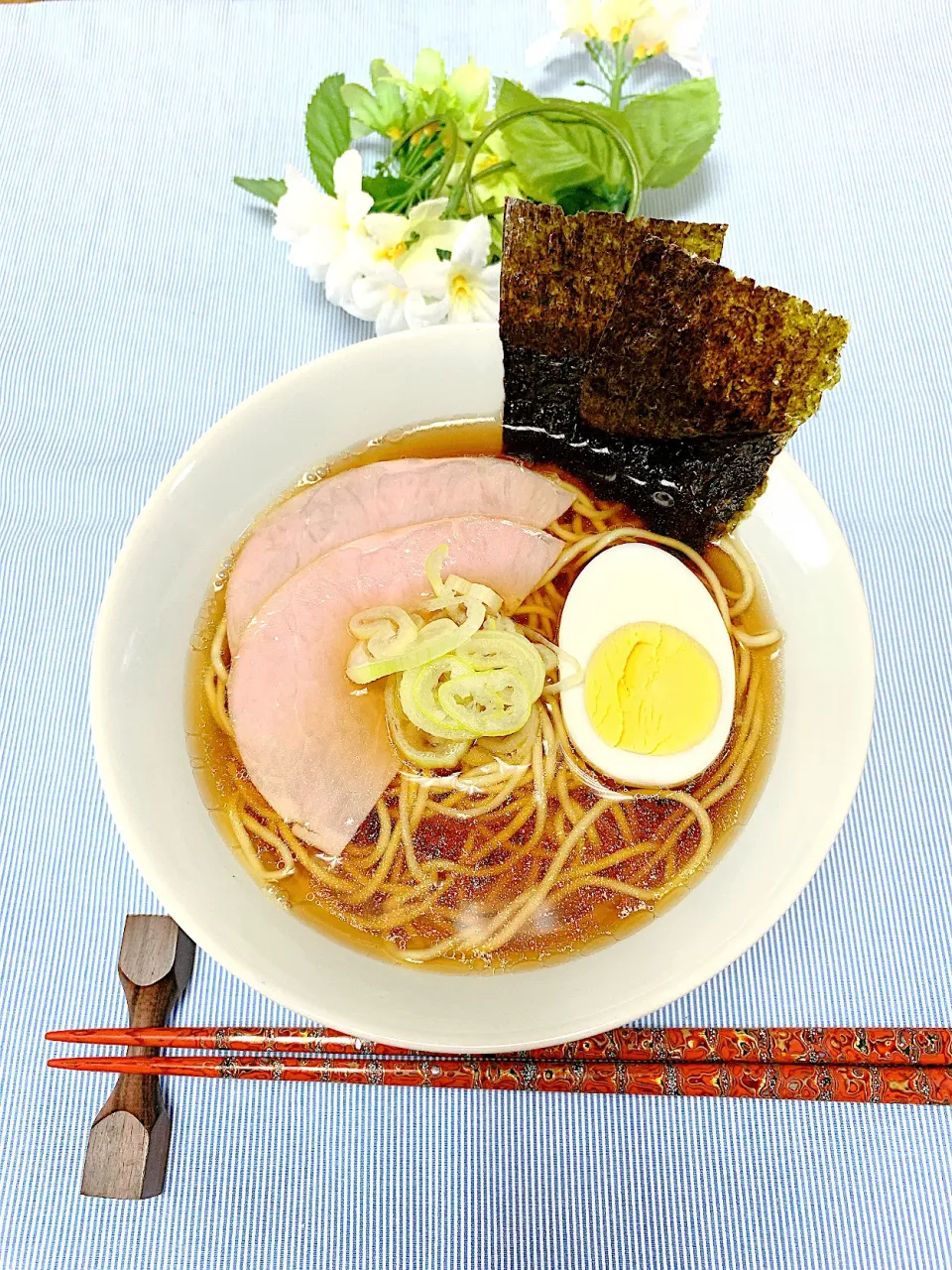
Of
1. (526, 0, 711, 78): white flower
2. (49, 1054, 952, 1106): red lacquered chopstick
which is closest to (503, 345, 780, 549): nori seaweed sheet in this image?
(49, 1054, 952, 1106): red lacquered chopstick

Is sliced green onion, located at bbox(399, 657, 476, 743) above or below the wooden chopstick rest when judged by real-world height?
above

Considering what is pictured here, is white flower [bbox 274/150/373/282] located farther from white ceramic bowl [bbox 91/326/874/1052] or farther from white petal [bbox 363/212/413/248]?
white ceramic bowl [bbox 91/326/874/1052]

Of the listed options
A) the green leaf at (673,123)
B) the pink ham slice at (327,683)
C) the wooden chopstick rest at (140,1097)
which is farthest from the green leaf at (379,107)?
the wooden chopstick rest at (140,1097)

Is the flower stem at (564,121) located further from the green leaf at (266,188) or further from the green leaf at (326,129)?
the green leaf at (266,188)

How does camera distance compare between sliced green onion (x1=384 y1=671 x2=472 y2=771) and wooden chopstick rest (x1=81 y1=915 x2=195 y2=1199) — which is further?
sliced green onion (x1=384 y1=671 x2=472 y2=771)

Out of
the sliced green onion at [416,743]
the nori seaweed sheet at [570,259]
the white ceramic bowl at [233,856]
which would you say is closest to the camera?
the white ceramic bowl at [233,856]

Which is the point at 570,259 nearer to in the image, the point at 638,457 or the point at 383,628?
the point at 638,457
